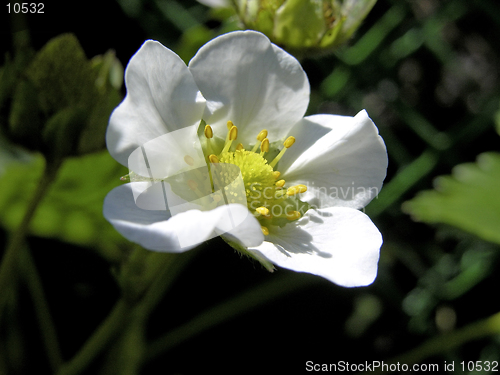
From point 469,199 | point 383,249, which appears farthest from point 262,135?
point 383,249

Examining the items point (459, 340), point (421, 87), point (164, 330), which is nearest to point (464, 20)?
point (421, 87)

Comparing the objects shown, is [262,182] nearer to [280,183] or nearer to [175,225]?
[280,183]

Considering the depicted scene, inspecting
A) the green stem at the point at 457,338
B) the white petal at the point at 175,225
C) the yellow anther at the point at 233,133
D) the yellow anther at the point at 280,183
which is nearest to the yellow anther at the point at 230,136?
the yellow anther at the point at 233,133

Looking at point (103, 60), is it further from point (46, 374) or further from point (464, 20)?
point (464, 20)

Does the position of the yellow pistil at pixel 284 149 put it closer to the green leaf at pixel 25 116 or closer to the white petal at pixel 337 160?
the white petal at pixel 337 160

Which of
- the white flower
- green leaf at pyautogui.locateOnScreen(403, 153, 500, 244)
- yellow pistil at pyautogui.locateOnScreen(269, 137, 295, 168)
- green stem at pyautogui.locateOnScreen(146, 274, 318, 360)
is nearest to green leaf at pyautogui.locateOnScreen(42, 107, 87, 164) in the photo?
the white flower

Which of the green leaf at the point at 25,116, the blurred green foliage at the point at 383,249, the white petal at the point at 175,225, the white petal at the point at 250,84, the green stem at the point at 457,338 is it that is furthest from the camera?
the blurred green foliage at the point at 383,249
